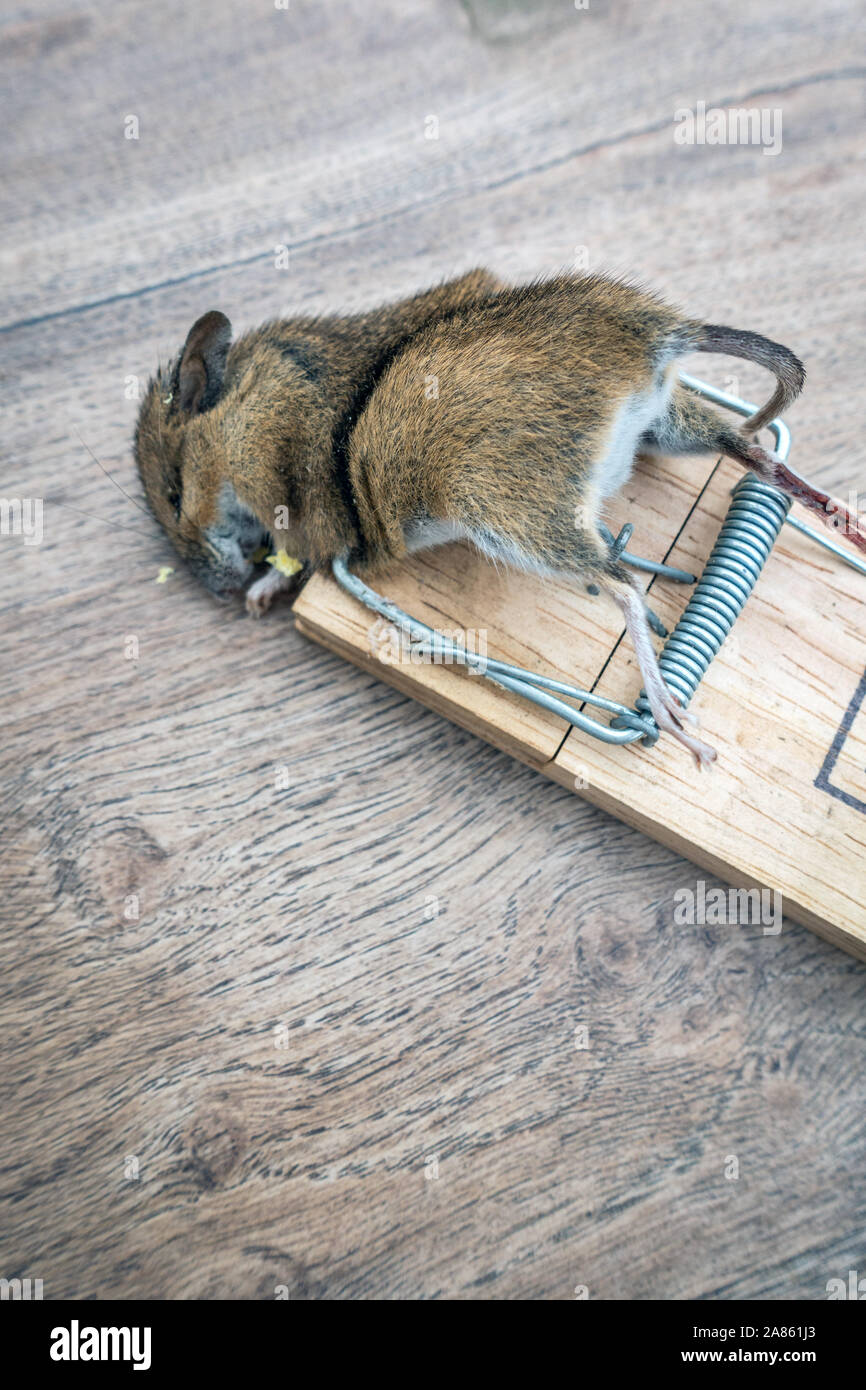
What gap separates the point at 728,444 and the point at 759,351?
0.17 m

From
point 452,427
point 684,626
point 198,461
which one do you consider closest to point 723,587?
point 684,626

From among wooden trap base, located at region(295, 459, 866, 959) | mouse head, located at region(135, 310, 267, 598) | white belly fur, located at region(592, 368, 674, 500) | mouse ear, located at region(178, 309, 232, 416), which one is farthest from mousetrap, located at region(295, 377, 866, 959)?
mouse ear, located at region(178, 309, 232, 416)

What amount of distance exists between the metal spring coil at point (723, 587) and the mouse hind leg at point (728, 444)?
0.11ft

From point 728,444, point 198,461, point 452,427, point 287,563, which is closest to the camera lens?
point 452,427

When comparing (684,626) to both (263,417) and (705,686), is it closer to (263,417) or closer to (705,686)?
(705,686)

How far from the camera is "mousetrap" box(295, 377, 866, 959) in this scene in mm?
1756

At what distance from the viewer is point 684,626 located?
5.85 feet

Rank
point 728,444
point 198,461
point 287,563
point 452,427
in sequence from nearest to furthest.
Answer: point 452,427, point 728,444, point 198,461, point 287,563

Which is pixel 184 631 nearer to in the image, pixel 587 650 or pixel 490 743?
pixel 490 743

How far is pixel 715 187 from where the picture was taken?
2490 mm

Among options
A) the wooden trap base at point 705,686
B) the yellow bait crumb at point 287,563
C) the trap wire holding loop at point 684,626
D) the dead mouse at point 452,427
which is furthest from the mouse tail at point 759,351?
the yellow bait crumb at point 287,563

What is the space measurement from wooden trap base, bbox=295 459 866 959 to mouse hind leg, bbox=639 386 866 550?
133 millimetres

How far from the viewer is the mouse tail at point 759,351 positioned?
1.72m

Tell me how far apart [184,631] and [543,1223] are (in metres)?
1.37
